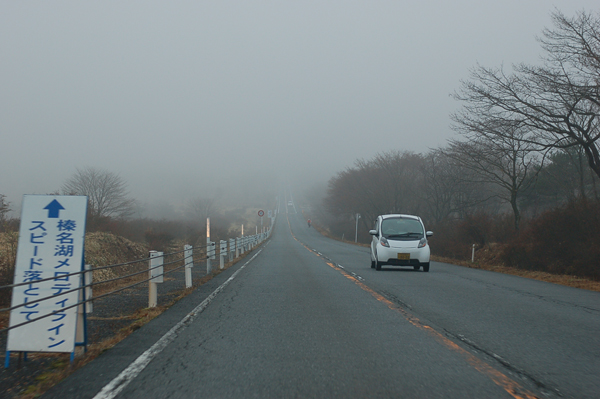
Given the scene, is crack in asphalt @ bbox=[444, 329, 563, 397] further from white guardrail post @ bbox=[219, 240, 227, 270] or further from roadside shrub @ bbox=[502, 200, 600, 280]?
white guardrail post @ bbox=[219, 240, 227, 270]

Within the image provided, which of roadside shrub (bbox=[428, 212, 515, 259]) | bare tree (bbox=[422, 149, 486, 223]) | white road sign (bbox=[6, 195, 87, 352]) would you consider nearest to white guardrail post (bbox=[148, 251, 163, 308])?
white road sign (bbox=[6, 195, 87, 352])

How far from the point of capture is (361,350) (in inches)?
222

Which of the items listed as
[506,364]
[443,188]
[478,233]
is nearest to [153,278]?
[506,364]

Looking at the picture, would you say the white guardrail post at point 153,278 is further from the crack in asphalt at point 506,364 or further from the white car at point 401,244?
the white car at point 401,244

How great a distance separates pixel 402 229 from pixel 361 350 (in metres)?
11.7

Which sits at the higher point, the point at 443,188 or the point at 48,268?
the point at 443,188

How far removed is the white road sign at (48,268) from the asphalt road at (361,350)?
1.96ft

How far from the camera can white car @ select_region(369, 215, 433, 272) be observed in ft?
54.3

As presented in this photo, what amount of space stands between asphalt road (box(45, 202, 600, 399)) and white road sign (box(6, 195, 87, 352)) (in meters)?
0.60

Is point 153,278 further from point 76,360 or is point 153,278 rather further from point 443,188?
point 443,188

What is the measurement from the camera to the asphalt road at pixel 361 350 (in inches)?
168

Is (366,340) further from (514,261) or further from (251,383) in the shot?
(514,261)

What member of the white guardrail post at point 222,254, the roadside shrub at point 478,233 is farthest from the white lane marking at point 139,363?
the roadside shrub at point 478,233

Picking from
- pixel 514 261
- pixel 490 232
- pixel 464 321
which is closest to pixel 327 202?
pixel 490 232
